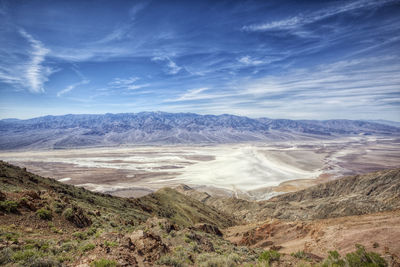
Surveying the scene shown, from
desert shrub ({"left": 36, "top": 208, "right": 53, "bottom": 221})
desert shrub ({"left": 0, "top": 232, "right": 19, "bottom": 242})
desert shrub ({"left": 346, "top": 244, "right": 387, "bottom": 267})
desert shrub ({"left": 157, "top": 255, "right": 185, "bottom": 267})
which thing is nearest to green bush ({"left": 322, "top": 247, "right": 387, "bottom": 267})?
desert shrub ({"left": 346, "top": 244, "right": 387, "bottom": 267})

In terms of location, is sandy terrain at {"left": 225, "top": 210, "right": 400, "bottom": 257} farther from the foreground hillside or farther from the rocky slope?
the rocky slope

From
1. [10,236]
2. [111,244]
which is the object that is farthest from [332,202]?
[10,236]

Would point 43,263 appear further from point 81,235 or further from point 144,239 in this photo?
point 81,235

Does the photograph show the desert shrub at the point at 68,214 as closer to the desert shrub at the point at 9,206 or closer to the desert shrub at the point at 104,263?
the desert shrub at the point at 9,206

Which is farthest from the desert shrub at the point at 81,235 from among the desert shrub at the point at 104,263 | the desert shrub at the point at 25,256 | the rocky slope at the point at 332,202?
the rocky slope at the point at 332,202

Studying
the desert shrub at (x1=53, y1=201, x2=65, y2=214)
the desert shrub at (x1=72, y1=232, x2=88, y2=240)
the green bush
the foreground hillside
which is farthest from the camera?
the desert shrub at (x1=53, y1=201, x2=65, y2=214)
